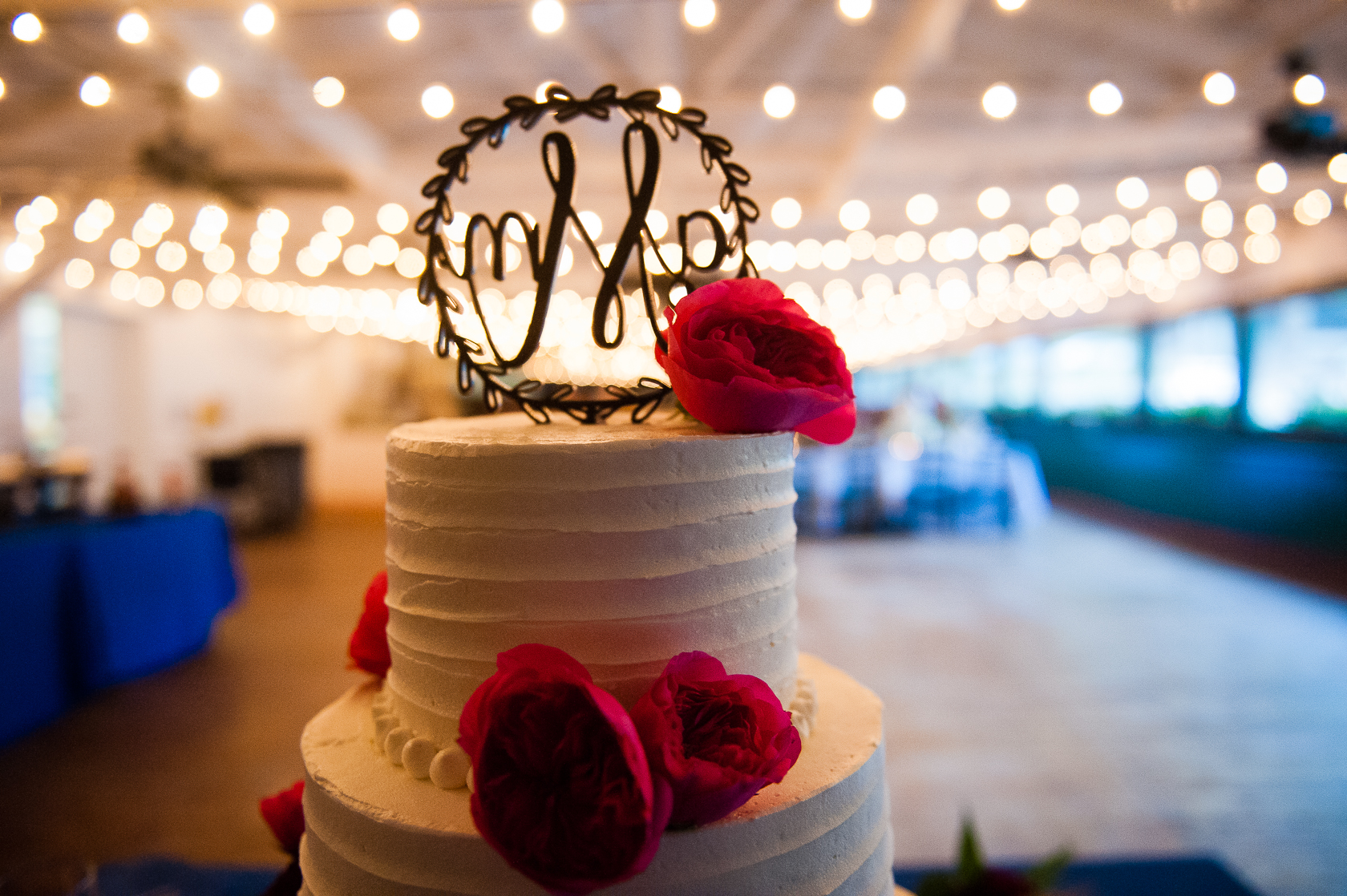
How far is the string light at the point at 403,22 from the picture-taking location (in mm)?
2629

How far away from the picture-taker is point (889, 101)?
11.3 ft

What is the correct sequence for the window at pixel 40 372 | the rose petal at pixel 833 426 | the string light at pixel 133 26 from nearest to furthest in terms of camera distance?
the rose petal at pixel 833 426 < the string light at pixel 133 26 < the window at pixel 40 372

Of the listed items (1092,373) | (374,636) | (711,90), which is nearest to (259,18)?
(711,90)

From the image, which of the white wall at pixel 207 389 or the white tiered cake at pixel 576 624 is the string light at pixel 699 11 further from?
the white wall at pixel 207 389

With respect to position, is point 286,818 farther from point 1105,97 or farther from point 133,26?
point 1105,97

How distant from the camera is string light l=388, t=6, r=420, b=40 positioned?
8.63ft

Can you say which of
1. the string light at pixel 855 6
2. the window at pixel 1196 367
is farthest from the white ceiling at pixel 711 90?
the window at pixel 1196 367

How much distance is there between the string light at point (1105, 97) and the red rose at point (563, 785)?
3.70 m

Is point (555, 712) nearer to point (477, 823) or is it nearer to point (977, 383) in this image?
point (477, 823)

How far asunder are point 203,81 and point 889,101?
304 cm

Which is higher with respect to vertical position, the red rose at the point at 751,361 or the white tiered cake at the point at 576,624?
the red rose at the point at 751,361

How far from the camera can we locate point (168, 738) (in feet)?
10.4

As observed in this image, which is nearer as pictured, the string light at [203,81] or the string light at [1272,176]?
the string light at [203,81]

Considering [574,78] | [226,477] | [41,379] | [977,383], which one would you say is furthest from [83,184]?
[977,383]
